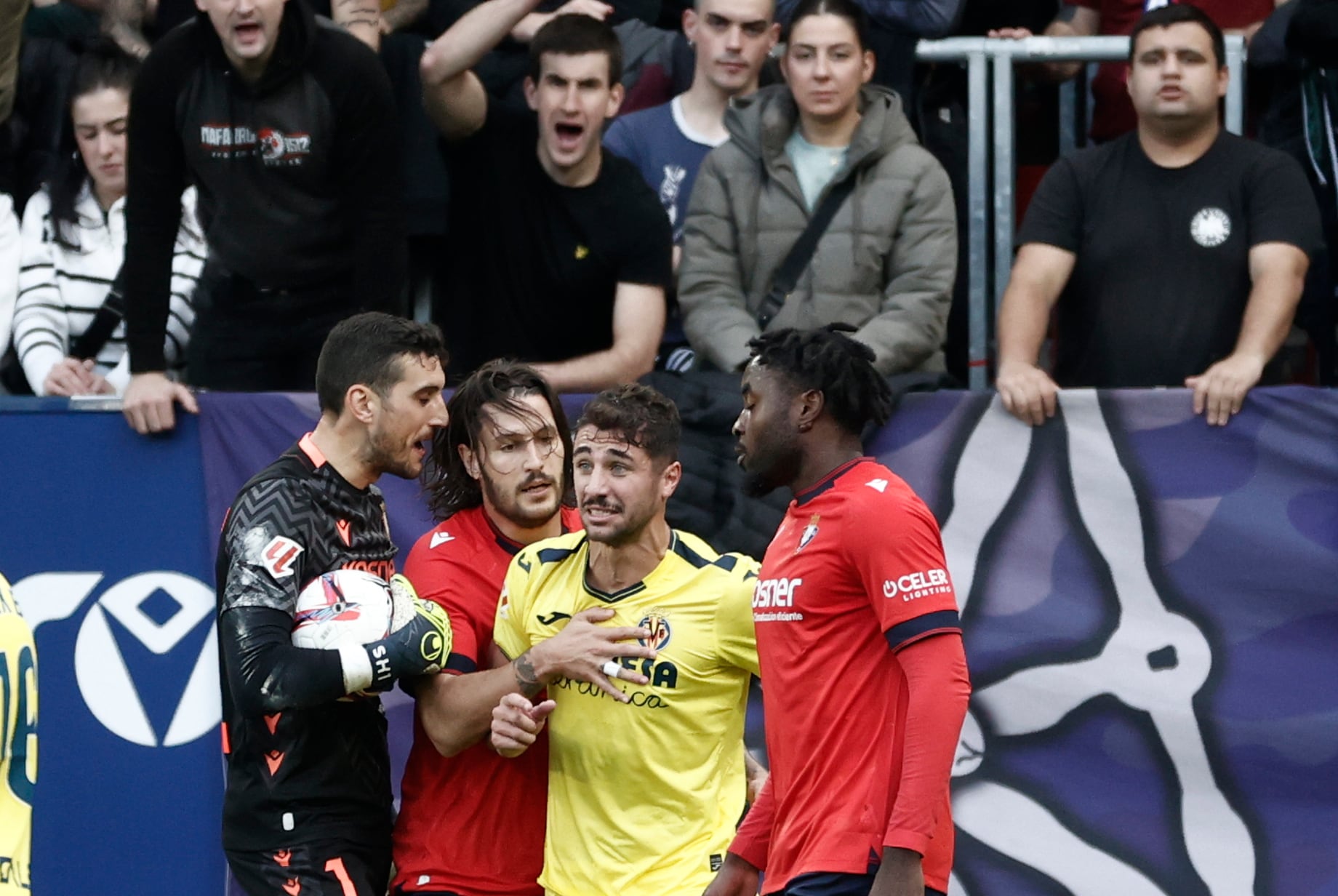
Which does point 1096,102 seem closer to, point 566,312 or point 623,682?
point 566,312

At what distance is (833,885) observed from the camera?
467 centimetres

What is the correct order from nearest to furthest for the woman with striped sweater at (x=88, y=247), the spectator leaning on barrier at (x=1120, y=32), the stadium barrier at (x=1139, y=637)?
the stadium barrier at (x=1139, y=637), the woman with striped sweater at (x=88, y=247), the spectator leaning on barrier at (x=1120, y=32)

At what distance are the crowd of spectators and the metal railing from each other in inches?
6.1

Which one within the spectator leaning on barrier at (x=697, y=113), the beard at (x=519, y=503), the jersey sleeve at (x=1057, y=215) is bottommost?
the beard at (x=519, y=503)

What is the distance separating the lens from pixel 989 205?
7750mm

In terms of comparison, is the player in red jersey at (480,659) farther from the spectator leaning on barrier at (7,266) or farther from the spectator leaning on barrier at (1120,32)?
the spectator leaning on barrier at (1120,32)

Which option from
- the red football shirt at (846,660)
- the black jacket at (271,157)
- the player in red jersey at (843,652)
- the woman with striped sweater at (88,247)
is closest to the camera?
the player in red jersey at (843,652)

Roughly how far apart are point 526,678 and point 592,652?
0.71ft

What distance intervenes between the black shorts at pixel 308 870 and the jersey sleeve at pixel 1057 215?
3.31 metres

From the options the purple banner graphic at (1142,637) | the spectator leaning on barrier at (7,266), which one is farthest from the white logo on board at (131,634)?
the purple banner graphic at (1142,637)

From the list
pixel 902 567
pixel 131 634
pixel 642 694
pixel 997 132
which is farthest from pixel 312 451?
pixel 997 132

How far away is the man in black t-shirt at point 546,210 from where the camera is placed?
7.42m

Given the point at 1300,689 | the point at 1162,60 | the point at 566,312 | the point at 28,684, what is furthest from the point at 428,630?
the point at 1162,60

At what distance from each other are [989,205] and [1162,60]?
3.21 ft
